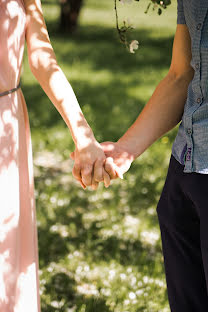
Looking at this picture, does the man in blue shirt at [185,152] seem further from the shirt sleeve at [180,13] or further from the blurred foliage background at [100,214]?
the blurred foliage background at [100,214]

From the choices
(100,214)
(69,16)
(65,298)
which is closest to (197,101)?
(65,298)

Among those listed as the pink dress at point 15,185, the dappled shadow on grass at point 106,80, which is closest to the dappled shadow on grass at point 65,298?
the pink dress at point 15,185

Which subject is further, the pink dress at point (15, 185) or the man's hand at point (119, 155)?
the man's hand at point (119, 155)

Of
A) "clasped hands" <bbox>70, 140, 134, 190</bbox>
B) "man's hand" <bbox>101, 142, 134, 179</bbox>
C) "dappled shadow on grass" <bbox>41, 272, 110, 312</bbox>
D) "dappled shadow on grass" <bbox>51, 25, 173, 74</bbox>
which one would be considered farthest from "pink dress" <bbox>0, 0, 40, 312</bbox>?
"dappled shadow on grass" <bbox>51, 25, 173, 74</bbox>

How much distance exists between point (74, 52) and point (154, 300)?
10.0 m

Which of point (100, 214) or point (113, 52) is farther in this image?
point (113, 52)

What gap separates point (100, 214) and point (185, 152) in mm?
3140

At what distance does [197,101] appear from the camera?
2.22 m

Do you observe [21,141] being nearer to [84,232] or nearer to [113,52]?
[84,232]

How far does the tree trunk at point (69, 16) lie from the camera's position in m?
15.5

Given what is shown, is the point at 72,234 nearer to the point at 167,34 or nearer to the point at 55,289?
the point at 55,289

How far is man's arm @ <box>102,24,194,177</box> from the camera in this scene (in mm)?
2469

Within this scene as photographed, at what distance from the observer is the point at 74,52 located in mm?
13172

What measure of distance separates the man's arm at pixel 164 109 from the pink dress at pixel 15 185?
0.44 meters
